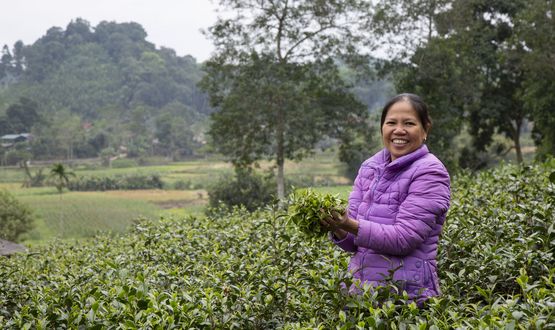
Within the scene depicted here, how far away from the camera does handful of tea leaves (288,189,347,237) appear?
207 centimetres

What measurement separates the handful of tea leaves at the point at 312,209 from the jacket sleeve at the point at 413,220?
0.41ft

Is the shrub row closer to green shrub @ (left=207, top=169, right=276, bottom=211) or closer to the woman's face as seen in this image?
green shrub @ (left=207, top=169, right=276, bottom=211)

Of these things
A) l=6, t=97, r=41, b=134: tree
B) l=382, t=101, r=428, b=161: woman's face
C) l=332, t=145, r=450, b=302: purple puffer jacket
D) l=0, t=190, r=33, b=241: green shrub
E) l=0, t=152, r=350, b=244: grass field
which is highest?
l=6, t=97, r=41, b=134: tree

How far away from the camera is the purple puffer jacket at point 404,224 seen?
6.87 feet

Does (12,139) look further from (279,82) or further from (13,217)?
(279,82)

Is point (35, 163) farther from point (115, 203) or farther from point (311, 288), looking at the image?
point (311, 288)

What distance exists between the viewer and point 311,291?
2.44m

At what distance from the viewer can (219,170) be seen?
5431 centimetres

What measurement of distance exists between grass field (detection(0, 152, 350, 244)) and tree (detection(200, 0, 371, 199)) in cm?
535

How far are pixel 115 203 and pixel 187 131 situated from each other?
2298cm

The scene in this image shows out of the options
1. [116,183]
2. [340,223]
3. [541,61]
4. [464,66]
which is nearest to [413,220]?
[340,223]

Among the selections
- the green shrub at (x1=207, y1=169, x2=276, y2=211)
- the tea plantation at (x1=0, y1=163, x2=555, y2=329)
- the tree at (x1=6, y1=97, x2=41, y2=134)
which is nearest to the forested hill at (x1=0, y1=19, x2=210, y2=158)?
the tree at (x1=6, y1=97, x2=41, y2=134)

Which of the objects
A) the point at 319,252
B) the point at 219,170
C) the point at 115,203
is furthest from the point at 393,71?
the point at 219,170

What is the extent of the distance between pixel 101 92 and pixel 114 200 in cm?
3466
